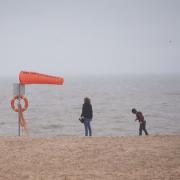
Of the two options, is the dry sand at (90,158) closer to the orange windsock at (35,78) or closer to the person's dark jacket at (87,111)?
the orange windsock at (35,78)

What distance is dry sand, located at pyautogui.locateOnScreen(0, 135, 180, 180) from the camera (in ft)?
29.4

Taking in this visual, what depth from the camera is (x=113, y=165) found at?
960cm

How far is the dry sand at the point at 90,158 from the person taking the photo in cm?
897

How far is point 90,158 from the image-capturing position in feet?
33.2

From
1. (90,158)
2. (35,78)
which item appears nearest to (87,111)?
(35,78)

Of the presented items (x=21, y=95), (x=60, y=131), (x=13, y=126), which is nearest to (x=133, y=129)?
(x=60, y=131)

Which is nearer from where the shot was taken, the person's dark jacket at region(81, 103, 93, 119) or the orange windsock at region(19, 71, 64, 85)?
the orange windsock at region(19, 71, 64, 85)

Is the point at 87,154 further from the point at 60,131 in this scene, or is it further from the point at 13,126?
the point at 13,126

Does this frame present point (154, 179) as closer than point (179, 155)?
Yes

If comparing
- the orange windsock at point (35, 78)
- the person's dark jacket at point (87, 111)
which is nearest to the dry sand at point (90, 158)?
the orange windsock at point (35, 78)

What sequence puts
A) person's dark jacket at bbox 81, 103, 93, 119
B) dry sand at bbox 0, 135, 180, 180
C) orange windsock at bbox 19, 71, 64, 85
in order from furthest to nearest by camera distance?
person's dark jacket at bbox 81, 103, 93, 119, orange windsock at bbox 19, 71, 64, 85, dry sand at bbox 0, 135, 180, 180

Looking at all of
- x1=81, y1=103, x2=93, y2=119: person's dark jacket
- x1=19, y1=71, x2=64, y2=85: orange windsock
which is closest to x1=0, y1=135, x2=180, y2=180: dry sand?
x1=19, y1=71, x2=64, y2=85: orange windsock

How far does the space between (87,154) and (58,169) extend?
134 centimetres

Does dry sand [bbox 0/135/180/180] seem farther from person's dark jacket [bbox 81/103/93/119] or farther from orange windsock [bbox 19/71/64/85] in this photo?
person's dark jacket [bbox 81/103/93/119]
